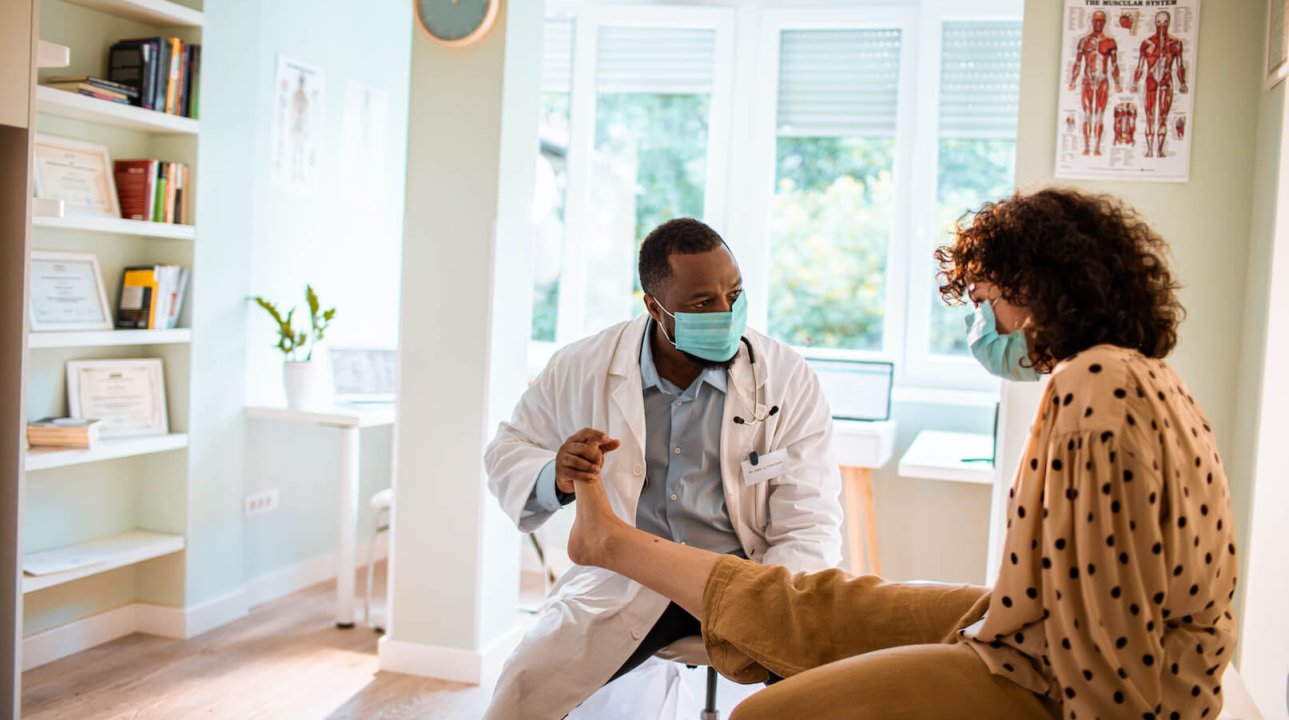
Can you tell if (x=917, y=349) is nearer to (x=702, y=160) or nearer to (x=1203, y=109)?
(x=702, y=160)

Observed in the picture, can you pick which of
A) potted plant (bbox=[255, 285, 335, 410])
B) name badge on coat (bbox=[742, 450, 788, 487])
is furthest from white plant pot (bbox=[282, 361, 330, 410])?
name badge on coat (bbox=[742, 450, 788, 487])

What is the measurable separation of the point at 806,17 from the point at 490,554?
2333 millimetres

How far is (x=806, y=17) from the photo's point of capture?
386 cm

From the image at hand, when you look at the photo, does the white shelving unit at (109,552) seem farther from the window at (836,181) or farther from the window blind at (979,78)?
the window blind at (979,78)

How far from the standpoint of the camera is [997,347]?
142cm

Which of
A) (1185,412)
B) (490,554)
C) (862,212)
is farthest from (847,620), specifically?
(862,212)

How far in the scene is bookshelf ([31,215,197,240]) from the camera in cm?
283

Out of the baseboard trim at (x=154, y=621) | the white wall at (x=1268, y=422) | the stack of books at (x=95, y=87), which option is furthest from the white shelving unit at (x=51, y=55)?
the white wall at (x=1268, y=422)

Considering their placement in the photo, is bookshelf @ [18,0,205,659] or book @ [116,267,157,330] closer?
bookshelf @ [18,0,205,659]

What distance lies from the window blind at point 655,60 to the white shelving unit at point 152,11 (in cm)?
157

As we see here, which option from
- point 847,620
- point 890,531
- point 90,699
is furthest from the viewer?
point 890,531

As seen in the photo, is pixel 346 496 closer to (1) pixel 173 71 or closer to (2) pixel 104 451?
(2) pixel 104 451

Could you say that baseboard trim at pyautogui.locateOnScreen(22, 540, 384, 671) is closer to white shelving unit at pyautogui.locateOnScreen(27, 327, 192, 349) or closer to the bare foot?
white shelving unit at pyautogui.locateOnScreen(27, 327, 192, 349)

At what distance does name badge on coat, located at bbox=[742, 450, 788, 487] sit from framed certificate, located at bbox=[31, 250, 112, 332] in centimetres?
213
